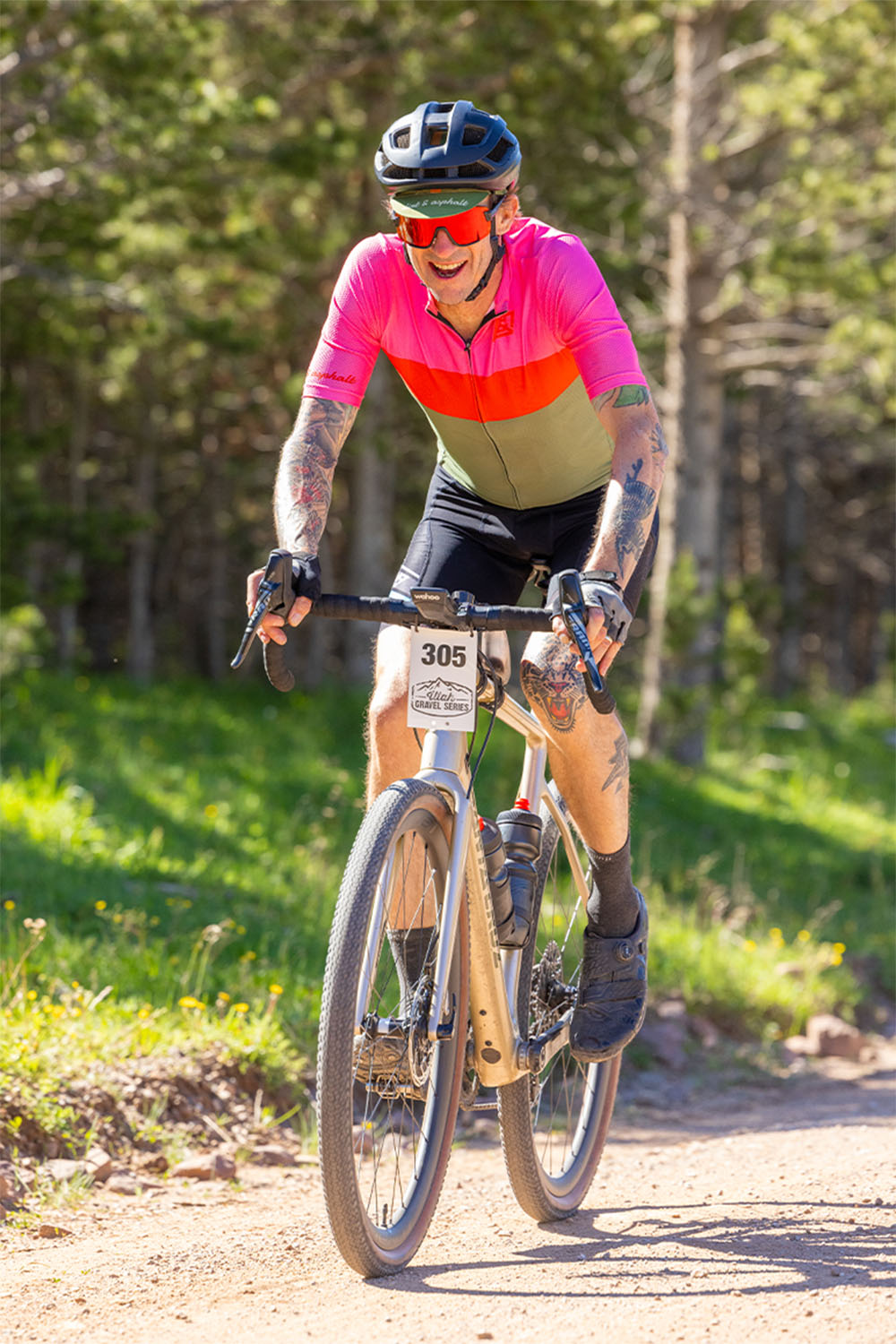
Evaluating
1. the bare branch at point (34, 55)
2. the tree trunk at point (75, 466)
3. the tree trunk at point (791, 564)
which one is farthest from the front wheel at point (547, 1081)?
the tree trunk at point (791, 564)

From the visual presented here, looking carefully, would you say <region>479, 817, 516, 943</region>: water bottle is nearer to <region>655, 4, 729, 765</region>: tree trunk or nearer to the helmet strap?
the helmet strap

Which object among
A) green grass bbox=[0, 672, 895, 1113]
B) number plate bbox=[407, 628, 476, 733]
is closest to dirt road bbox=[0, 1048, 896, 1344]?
green grass bbox=[0, 672, 895, 1113]

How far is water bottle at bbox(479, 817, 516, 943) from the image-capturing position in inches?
139

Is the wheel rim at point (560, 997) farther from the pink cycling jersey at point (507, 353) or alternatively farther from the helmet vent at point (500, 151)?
the helmet vent at point (500, 151)

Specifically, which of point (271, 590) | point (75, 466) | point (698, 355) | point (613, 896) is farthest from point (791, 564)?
point (271, 590)

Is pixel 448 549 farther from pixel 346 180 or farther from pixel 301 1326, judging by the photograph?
pixel 346 180

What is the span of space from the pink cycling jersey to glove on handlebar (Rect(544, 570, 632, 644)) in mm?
639

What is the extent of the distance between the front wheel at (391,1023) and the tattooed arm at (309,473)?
2.15 feet

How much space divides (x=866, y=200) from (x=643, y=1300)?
11.5 metres

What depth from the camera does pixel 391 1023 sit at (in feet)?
10.4

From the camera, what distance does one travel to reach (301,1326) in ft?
9.45

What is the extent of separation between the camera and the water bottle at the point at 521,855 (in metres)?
3.72

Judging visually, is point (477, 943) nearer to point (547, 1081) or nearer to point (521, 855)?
point (521, 855)

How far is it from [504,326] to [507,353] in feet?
0.22
